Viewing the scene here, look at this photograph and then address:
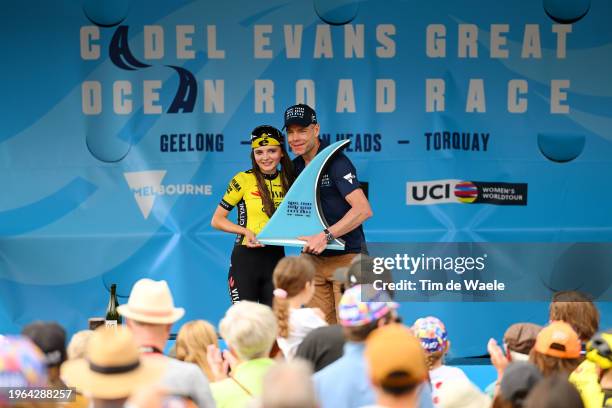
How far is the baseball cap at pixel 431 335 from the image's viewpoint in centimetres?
421

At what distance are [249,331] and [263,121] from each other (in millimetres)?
3371

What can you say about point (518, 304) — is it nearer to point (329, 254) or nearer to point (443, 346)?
point (329, 254)

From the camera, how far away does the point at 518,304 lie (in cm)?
685

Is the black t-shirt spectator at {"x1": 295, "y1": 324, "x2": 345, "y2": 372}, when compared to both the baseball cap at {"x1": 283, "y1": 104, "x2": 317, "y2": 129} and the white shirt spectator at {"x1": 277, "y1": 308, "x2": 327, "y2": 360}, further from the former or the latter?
A: the baseball cap at {"x1": 283, "y1": 104, "x2": 317, "y2": 129}

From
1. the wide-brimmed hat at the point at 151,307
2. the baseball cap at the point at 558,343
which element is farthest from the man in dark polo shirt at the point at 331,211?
the baseball cap at the point at 558,343

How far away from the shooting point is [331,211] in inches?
227

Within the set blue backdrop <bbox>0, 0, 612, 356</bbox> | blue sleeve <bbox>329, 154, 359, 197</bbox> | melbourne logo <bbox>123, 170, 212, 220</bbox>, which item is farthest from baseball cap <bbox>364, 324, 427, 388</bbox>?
melbourne logo <bbox>123, 170, 212, 220</bbox>

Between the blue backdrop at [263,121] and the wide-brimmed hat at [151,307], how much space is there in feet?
10.0

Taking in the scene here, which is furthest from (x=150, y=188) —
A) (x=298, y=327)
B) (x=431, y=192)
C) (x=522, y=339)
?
(x=522, y=339)

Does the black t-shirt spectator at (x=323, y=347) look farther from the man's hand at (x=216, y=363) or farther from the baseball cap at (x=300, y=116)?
the baseball cap at (x=300, y=116)

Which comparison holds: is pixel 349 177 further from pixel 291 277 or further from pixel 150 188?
pixel 150 188

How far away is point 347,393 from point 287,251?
3658 millimetres

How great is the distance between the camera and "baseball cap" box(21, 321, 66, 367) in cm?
356

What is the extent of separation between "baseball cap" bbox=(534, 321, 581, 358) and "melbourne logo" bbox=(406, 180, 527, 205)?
9.98 ft
